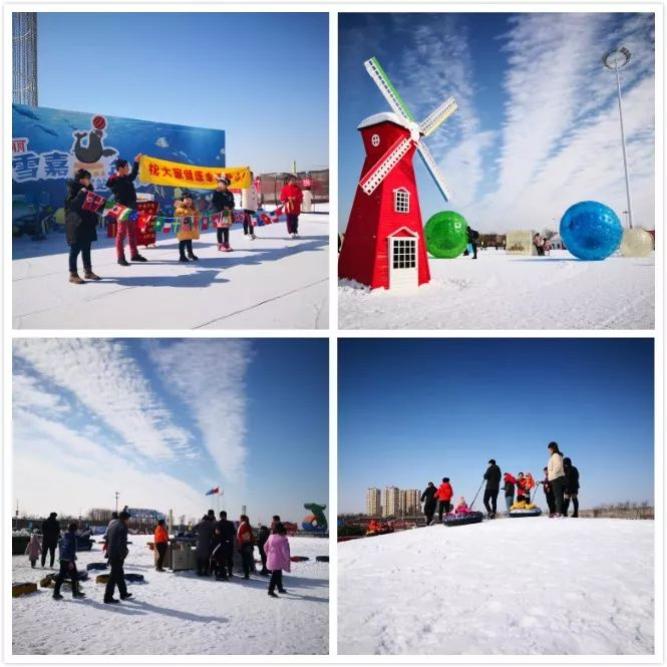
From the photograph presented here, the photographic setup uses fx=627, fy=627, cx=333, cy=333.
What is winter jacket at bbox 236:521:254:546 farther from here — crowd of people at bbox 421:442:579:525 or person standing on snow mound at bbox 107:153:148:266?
person standing on snow mound at bbox 107:153:148:266

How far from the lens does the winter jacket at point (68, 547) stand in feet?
14.5

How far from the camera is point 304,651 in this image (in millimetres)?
4469

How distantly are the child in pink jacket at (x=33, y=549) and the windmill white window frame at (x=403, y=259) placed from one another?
3.41m

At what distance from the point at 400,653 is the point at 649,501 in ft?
7.49

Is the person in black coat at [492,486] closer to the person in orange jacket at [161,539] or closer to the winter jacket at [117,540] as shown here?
the person in orange jacket at [161,539]

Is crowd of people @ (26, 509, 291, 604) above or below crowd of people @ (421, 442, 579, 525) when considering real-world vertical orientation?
below

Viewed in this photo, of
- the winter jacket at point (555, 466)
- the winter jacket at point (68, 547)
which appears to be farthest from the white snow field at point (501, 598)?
the winter jacket at point (68, 547)

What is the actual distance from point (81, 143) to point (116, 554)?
3.48 meters

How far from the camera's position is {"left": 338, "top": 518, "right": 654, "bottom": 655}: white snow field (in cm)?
428

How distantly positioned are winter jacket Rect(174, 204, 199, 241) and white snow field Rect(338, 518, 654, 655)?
2843 millimetres

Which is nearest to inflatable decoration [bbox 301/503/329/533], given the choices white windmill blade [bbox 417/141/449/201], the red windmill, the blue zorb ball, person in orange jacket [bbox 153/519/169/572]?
person in orange jacket [bbox 153/519/169/572]
